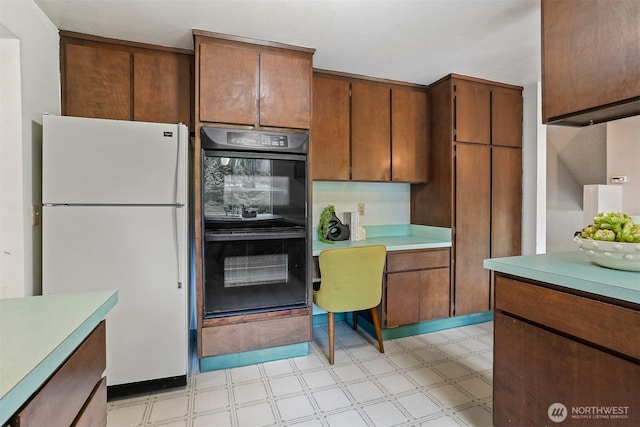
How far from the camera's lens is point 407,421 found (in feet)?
5.49

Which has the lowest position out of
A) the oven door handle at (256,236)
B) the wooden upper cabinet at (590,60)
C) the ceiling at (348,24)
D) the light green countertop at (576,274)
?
the light green countertop at (576,274)

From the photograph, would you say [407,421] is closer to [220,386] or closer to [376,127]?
[220,386]

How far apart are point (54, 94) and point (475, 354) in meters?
3.48

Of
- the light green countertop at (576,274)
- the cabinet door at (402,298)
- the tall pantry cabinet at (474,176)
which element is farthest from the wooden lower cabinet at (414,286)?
the light green countertop at (576,274)

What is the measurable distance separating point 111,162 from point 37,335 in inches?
51.7

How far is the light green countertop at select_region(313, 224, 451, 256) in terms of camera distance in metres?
2.63

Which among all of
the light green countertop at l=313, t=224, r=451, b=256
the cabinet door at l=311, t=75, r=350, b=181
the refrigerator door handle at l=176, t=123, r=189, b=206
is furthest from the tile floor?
the cabinet door at l=311, t=75, r=350, b=181

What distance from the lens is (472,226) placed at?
9.50ft

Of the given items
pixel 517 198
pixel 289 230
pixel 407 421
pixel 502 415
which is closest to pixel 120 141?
pixel 289 230

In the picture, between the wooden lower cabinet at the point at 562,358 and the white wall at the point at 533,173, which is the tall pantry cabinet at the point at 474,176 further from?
the wooden lower cabinet at the point at 562,358

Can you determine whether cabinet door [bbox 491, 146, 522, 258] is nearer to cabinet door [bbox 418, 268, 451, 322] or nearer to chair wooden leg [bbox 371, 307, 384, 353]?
cabinet door [bbox 418, 268, 451, 322]

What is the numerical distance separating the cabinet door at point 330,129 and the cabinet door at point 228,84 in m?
0.64

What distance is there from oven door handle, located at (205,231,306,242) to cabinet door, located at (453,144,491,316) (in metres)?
1.53

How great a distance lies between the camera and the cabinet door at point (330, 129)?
8.75 ft
